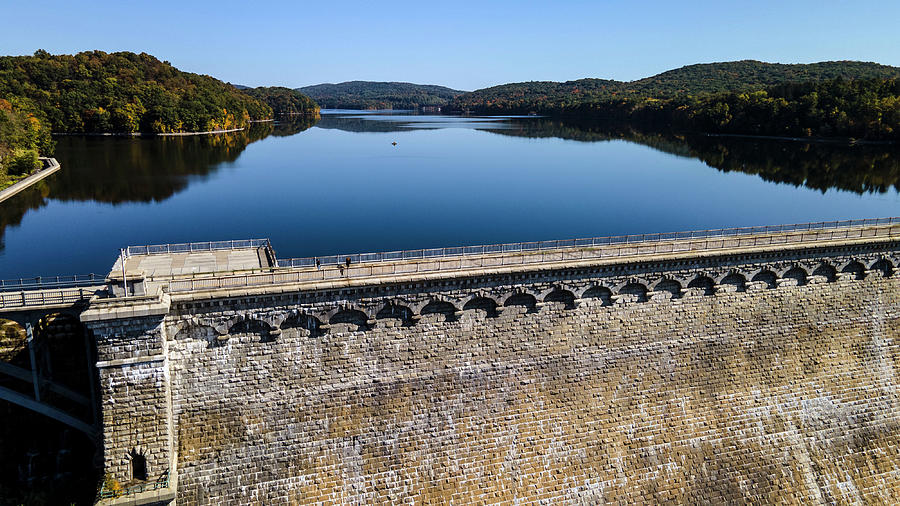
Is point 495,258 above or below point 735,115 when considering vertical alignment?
below

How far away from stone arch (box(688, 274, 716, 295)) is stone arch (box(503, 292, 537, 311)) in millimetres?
9388

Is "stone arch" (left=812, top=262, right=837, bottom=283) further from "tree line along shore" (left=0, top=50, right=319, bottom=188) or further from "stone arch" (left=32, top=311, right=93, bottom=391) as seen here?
"tree line along shore" (left=0, top=50, right=319, bottom=188)

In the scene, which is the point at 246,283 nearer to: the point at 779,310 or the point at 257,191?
the point at 779,310

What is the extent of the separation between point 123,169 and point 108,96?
70.6 meters

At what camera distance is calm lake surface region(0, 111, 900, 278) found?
5591 centimetres

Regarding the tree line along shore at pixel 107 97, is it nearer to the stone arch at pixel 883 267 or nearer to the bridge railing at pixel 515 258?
the bridge railing at pixel 515 258

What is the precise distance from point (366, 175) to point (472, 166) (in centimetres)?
2212

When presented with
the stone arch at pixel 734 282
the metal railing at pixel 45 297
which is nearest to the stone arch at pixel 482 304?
the stone arch at pixel 734 282

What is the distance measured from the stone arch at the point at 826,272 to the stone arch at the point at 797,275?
696mm

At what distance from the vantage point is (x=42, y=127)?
101 metres

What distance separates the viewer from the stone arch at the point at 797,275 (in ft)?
102

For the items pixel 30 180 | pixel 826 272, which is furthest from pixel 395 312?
pixel 30 180

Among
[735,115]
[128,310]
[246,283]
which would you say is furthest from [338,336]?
[735,115]

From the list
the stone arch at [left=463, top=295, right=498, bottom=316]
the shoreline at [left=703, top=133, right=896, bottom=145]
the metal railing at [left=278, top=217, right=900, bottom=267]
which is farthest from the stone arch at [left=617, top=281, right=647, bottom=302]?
the shoreline at [left=703, top=133, right=896, bottom=145]
